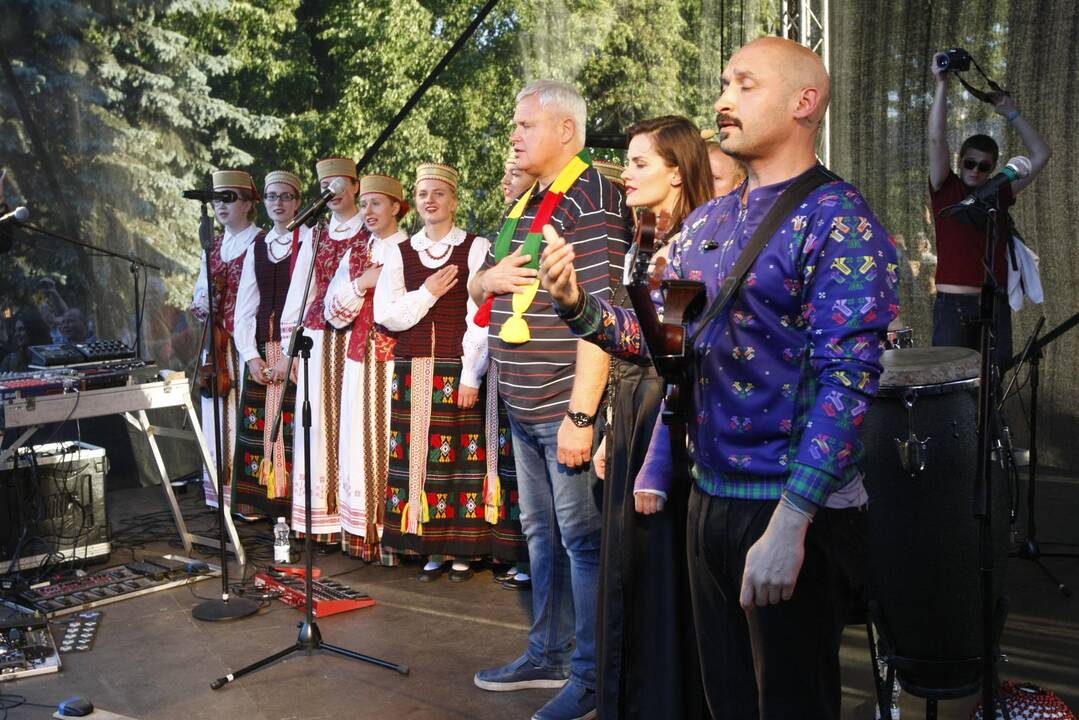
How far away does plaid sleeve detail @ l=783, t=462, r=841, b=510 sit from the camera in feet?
5.82

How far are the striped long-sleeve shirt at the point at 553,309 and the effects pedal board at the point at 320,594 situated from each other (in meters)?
1.77

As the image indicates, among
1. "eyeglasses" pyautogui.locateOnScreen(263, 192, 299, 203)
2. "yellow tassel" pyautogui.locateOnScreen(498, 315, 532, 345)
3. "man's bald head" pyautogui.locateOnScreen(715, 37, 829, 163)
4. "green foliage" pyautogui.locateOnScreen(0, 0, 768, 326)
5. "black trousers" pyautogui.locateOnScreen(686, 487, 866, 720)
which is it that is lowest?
"black trousers" pyautogui.locateOnScreen(686, 487, 866, 720)

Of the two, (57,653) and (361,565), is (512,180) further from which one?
(57,653)

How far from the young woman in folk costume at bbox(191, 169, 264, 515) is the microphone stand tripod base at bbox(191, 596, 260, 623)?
1.53 metres

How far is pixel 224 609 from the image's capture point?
483cm

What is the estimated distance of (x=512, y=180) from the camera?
4844 mm

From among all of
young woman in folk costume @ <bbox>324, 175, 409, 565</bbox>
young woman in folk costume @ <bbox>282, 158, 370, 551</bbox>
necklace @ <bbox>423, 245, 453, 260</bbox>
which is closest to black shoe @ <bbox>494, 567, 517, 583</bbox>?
young woman in folk costume @ <bbox>324, 175, 409, 565</bbox>

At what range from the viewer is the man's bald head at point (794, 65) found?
1.93m

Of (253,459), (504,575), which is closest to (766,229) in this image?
(504,575)

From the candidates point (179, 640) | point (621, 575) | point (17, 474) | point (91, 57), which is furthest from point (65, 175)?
point (621, 575)

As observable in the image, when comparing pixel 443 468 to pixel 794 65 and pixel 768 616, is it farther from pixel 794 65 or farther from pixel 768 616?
pixel 794 65

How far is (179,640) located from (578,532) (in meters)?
2.06

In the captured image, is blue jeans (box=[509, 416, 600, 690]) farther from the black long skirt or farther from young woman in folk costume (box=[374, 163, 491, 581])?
young woman in folk costume (box=[374, 163, 491, 581])

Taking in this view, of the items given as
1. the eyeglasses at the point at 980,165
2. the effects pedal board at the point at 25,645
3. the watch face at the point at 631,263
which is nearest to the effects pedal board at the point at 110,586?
the effects pedal board at the point at 25,645
